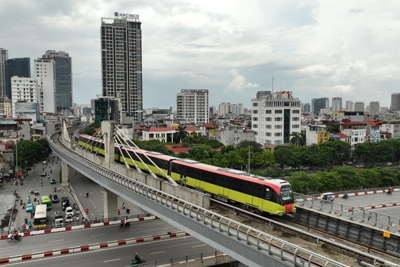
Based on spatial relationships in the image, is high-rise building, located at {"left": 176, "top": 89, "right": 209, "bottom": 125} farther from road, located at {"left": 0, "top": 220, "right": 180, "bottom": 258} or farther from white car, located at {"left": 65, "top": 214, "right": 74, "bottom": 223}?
road, located at {"left": 0, "top": 220, "right": 180, "bottom": 258}

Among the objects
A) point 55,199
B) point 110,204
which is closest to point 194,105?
point 55,199

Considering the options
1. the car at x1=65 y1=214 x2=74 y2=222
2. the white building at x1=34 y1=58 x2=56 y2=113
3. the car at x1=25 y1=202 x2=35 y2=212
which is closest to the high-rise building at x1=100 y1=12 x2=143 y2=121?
the white building at x1=34 y1=58 x2=56 y2=113

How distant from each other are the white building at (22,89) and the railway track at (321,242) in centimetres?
15721

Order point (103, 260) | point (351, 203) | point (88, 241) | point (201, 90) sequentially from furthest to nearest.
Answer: point (201, 90) → point (351, 203) → point (88, 241) → point (103, 260)

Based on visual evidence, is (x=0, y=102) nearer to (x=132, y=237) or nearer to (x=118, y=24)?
(x=118, y=24)

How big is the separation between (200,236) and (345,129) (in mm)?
82232

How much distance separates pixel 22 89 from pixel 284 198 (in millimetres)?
165165

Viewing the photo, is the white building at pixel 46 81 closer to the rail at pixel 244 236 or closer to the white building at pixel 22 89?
the white building at pixel 22 89

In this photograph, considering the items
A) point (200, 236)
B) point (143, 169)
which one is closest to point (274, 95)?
point (143, 169)

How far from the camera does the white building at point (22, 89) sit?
509 feet

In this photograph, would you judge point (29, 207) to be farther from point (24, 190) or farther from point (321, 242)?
point (321, 242)

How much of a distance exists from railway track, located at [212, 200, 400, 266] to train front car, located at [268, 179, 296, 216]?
2.76 feet

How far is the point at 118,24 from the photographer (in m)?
158

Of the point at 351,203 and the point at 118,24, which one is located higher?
the point at 118,24
